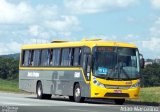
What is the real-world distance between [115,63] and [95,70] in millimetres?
1039

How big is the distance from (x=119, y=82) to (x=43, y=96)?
7.52 m

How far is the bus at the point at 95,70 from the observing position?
3067 cm

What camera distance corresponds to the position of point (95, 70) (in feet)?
102

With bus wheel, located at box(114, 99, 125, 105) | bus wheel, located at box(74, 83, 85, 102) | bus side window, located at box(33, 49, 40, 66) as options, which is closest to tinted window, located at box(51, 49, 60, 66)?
bus side window, located at box(33, 49, 40, 66)

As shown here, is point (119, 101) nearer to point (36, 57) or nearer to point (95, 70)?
point (95, 70)

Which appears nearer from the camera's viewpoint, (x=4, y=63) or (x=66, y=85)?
(x=66, y=85)

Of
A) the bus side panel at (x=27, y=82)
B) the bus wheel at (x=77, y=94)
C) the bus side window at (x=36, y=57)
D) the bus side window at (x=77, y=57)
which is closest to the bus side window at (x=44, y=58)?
the bus side window at (x=36, y=57)

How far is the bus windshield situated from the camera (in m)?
30.8

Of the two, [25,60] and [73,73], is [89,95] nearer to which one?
[73,73]

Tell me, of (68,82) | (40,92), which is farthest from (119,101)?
(40,92)

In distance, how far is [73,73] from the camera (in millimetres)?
32750

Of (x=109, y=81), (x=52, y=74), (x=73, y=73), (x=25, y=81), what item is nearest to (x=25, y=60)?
(x=25, y=81)

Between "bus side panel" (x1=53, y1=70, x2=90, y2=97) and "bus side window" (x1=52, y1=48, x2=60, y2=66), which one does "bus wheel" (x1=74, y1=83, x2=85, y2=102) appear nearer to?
"bus side panel" (x1=53, y1=70, x2=90, y2=97)

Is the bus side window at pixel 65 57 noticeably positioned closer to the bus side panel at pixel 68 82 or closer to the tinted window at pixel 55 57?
the bus side panel at pixel 68 82
